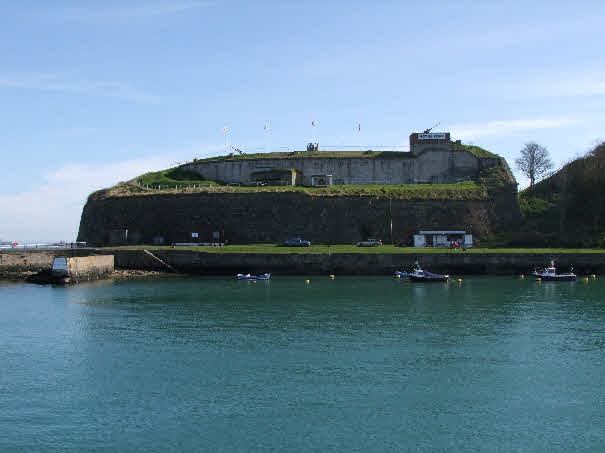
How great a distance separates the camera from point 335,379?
917 inches

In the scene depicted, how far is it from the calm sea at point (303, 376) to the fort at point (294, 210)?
99.1 ft

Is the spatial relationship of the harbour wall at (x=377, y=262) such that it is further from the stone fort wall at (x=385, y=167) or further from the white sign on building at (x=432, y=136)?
the white sign on building at (x=432, y=136)

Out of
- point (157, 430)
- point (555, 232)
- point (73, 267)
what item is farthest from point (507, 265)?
point (157, 430)

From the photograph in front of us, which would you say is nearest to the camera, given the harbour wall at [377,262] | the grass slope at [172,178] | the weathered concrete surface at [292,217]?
the harbour wall at [377,262]

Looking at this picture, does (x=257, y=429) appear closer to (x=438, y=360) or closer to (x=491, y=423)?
(x=491, y=423)

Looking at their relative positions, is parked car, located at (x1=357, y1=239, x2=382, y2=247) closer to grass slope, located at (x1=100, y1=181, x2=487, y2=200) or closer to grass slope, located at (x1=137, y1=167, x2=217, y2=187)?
grass slope, located at (x1=100, y1=181, x2=487, y2=200)

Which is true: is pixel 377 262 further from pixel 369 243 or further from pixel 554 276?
pixel 554 276

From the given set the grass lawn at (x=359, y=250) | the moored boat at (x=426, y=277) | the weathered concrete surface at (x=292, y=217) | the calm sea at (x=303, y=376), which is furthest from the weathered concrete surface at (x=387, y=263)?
the calm sea at (x=303, y=376)

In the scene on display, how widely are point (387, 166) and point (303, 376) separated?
208 feet

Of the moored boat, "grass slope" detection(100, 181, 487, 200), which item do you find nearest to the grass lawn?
the moored boat

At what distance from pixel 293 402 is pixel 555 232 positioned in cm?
5824

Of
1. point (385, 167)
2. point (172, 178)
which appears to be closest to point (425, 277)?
point (385, 167)

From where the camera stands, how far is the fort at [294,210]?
238 feet

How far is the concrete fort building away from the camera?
83.9 m
